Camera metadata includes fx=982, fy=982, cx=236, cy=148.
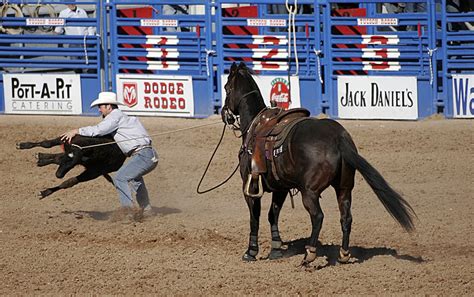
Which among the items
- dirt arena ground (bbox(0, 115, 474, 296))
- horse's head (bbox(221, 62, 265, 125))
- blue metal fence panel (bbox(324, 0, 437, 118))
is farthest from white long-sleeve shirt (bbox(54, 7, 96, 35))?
horse's head (bbox(221, 62, 265, 125))

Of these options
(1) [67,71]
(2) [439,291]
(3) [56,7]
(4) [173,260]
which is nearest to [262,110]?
(4) [173,260]

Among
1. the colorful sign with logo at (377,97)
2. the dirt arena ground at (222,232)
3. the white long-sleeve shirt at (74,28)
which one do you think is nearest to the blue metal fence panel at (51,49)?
the white long-sleeve shirt at (74,28)

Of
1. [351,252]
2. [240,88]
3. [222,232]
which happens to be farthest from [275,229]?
[240,88]

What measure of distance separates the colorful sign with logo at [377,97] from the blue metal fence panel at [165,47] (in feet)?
7.95

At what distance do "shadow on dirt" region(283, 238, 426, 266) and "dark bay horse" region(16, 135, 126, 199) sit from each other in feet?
8.22

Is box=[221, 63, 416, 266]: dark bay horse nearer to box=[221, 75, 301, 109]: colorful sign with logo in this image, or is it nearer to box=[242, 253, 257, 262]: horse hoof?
box=[242, 253, 257, 262]: horse hoof

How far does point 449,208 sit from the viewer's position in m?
11.4

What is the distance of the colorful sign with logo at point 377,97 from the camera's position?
1655cm

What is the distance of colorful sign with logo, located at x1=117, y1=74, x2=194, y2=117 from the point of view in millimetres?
17531

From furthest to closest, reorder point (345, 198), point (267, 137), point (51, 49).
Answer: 1. point (51, 49)
2. point (267, 137)
3. point (345, 198)

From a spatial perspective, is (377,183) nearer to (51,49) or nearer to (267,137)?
(267,137)

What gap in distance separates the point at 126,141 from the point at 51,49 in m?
7.70

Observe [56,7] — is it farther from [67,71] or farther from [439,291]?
[439,291]

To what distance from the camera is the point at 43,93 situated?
18.1 m
